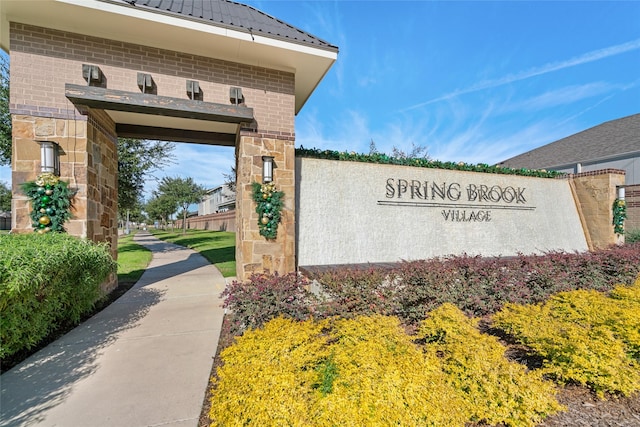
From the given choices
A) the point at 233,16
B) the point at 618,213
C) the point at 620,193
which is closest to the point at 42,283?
the point at 233,16

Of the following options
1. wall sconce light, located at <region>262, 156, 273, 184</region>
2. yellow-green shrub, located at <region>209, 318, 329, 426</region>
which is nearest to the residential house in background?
wall sconce light, located at <region>262, 156, 273, 184</region>

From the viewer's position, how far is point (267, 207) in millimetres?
5285

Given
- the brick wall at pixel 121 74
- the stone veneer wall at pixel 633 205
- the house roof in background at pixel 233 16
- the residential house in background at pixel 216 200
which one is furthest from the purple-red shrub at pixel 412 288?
the residential house in background at pixel 216 200

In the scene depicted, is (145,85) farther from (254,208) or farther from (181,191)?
(181,191)

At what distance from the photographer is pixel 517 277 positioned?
4809mm

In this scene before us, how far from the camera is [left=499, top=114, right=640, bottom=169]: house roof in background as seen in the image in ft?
54.8

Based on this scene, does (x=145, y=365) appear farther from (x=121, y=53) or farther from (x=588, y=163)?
(x=588, y=163)

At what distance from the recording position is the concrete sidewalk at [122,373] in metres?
2.25

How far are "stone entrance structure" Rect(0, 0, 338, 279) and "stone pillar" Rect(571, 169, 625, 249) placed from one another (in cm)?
947

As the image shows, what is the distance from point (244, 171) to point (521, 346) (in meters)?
5.18

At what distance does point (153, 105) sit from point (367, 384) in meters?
5.35

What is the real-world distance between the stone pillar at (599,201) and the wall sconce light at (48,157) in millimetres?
13656

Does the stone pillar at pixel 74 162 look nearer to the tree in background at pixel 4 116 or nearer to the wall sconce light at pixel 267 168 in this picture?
the wall sconce light at pixel 267 168

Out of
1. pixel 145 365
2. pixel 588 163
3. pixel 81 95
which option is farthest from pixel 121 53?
pixel 588 163
